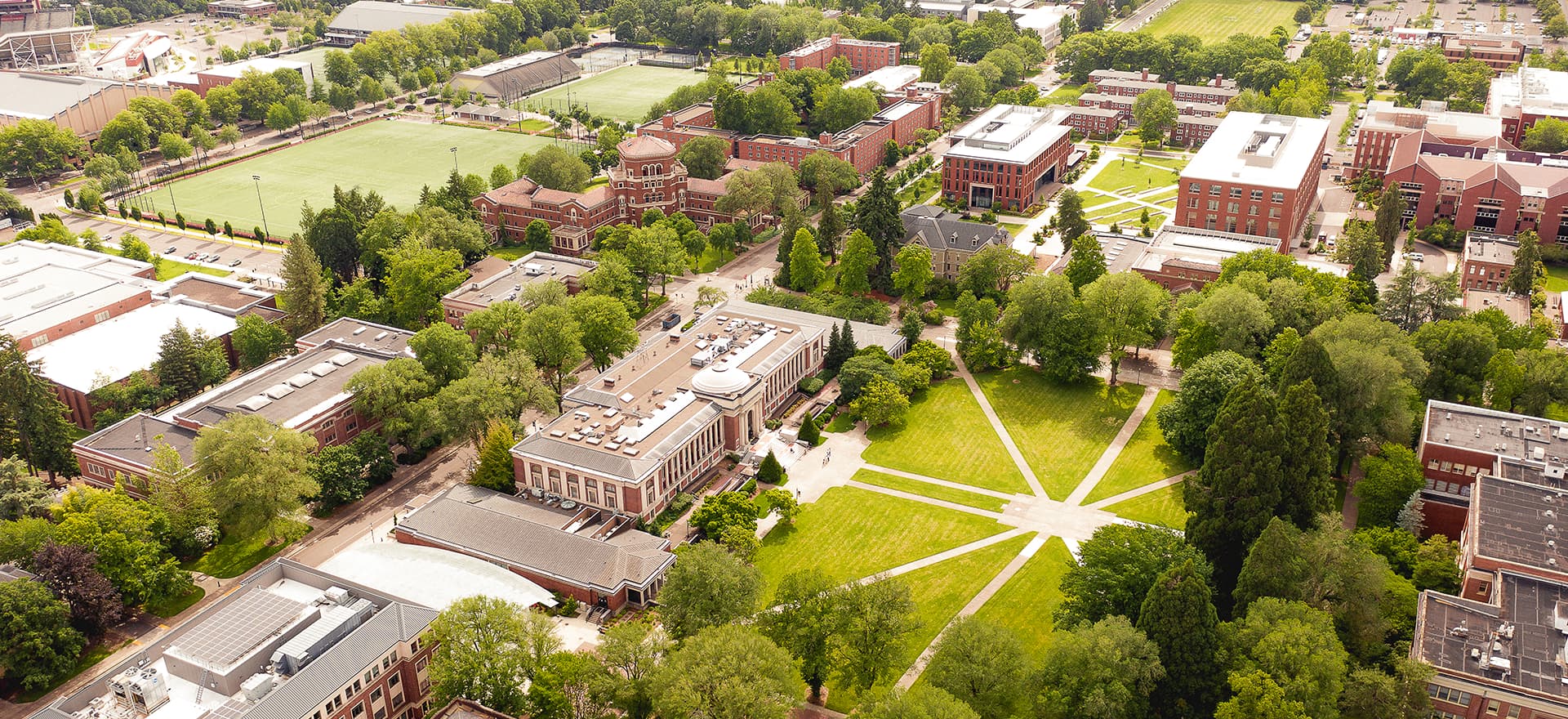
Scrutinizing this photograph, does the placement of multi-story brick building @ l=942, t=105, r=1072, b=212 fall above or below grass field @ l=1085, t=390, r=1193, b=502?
above

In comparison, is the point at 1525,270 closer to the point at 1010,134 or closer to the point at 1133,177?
the point at 1133,177

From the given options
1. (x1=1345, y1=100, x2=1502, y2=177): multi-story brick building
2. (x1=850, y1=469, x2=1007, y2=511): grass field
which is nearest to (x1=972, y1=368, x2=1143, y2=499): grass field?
(x1=850, y1=469, x2=1007, y2=511): grass field

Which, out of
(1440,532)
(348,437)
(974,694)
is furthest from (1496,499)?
(348,437)

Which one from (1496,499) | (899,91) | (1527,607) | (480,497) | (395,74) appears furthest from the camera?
(395,74)

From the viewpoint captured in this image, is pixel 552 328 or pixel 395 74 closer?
pixel 552 328

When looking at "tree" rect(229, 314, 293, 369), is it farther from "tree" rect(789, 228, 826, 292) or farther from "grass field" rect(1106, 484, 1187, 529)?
"grass field" rect(1106, 484, 1187, 529)

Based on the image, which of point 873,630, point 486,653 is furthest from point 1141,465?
point 486,653

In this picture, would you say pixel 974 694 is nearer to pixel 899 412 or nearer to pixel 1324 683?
pixel 1324 683
